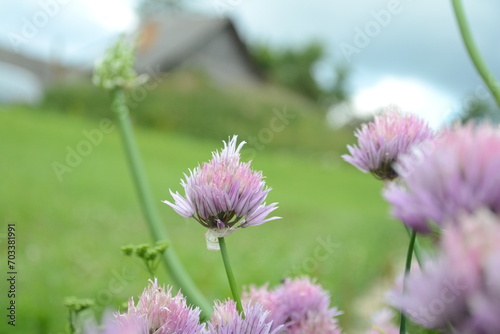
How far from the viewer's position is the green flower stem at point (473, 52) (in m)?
0.75

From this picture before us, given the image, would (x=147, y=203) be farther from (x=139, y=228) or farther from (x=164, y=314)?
(x=139, y=228)

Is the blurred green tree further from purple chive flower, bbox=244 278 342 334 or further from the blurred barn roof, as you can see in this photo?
purple chive flower, bbox=244 278 342 334

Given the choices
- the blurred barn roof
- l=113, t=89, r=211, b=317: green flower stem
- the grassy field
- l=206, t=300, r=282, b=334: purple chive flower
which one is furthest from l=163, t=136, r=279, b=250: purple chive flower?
the blurred barn roof

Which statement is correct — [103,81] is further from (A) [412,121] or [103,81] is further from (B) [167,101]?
(B) [167,101]

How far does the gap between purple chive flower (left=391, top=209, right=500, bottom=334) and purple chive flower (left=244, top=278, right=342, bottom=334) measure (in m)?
0.38

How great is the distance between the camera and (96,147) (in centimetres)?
1166

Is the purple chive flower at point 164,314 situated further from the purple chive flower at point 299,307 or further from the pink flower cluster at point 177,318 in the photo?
the purple chive flower at point 299,307

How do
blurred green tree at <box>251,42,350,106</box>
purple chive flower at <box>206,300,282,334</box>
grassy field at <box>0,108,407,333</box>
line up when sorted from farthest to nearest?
1. blurred green tree at <box>251,42,350,106</box>
2. grassy field at <box>0,108,407,333</box>
3. purple chive flower at <box>206,300,282,334</box>

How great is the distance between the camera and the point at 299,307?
28.9 inches

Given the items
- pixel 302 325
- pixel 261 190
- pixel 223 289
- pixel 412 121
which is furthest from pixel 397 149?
pixel 223 289

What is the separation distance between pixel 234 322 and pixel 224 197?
0.35 ft

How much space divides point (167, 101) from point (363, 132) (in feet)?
59.9

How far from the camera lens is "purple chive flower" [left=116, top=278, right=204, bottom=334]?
0.51 m

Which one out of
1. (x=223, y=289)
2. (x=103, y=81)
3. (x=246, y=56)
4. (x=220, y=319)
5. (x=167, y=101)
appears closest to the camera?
(x=220, y=319)
